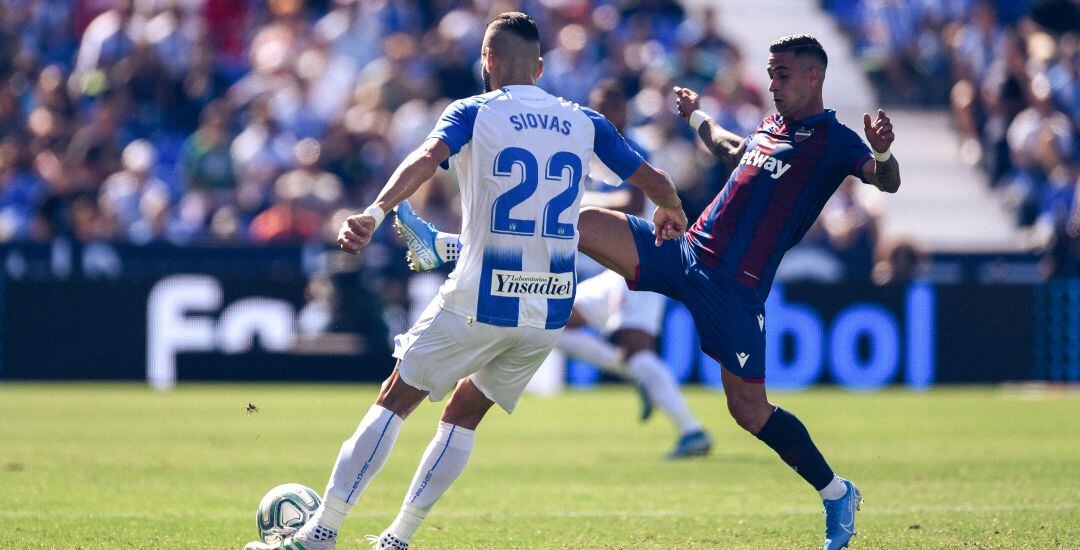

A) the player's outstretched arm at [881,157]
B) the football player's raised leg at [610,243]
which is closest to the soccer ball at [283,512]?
the football player's raised leg at [610,243]

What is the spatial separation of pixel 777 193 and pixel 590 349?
18.7 feet

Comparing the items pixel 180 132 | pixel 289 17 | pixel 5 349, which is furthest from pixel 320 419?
pixel 289 17

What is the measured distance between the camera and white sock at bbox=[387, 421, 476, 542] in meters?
6.73

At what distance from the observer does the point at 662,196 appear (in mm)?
6867

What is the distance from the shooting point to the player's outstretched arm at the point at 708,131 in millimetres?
8086

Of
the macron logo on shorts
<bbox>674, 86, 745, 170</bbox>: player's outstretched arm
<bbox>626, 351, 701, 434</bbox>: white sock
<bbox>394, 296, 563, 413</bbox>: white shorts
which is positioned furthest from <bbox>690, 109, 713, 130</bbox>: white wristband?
<bbox>626, 351, 701, 434</bbox>: white sock

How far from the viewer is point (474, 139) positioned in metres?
6.49

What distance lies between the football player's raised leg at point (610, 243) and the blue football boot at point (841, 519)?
1540 mm

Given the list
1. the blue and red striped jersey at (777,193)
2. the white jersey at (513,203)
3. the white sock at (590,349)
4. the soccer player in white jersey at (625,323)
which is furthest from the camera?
the white sock at (590,349)

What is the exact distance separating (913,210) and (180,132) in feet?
35.3

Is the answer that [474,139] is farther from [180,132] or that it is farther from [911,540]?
[180,132]

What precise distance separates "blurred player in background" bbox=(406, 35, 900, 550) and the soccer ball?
195cm

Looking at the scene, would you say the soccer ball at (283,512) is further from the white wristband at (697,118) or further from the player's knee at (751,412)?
the white wristband at (697,118)

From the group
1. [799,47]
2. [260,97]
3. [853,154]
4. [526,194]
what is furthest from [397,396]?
[260,97]
